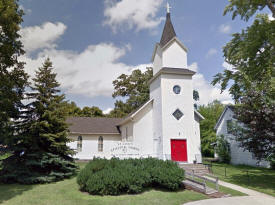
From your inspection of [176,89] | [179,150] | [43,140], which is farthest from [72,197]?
[176,89]

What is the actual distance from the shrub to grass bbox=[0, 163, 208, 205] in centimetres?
1586

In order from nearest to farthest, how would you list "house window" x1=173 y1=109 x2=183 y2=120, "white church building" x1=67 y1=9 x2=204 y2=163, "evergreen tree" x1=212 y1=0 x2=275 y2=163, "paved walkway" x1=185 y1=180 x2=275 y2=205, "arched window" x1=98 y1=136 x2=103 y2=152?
"paved walkway" x1=185 y1=180 x2=275 y2=205 < "evergreen tree" x1=212 y1=0 x2=275 y2=163 < "white church building" x1=67 y1=9 x2=204 y2=163 < "house window" x1=173 y1=109 x2=183 y2=120 < "arched window" x1=98 y1=136 x2=103 y2=152

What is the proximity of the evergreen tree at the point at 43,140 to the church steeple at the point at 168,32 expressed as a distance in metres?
11.4

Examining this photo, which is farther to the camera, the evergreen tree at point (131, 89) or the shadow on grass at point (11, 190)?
the evergreen tree at point (131, 89)

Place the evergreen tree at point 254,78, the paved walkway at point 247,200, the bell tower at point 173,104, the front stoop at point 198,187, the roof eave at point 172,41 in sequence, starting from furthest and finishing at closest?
the roof eave at point 172,41 → the bell tower at point 173,104 → the evergreen tree at point 254,78 → the front stoop at point 198,187 → the paved walkway at point 247,200

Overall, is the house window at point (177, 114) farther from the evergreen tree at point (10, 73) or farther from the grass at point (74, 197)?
the evergreen tree at point (10, 73)

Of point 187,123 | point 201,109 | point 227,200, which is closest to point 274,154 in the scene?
point 227,200

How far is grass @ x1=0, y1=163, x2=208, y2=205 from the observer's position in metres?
8.93

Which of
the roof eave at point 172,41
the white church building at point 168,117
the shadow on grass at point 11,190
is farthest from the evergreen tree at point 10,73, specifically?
the roof eave at point 172,41

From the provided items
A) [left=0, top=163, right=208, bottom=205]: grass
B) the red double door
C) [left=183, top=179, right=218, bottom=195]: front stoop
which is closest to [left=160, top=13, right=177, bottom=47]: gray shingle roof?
the red double door

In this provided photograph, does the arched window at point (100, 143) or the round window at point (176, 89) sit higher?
the round window at point (176, 89)

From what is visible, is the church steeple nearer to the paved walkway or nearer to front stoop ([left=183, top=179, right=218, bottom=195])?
front stoop ([left=183, top=179, right=218, bottom=195])

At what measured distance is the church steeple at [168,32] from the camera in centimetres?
2033

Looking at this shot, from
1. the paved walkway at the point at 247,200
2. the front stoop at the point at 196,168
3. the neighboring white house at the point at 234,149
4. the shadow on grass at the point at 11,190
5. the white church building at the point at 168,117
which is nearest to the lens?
the paved walkway at the point at 247,200
